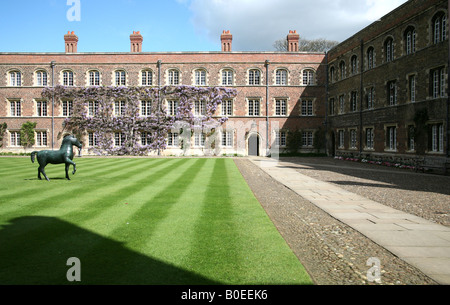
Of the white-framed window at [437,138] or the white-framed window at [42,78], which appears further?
the white-framed window at [42,78]

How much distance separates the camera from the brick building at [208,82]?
3294 centimetres

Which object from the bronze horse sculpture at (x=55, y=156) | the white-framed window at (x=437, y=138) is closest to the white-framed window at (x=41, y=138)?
the bronze horse sculpture at (x=55, y=156)

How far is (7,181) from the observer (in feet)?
37.9

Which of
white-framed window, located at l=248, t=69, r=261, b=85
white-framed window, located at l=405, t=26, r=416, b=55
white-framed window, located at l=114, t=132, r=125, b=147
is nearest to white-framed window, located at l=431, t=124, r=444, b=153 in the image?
white-framed window, located at l=405, t=26, r=416, b=55

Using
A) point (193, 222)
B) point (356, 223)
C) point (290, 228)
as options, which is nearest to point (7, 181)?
point (193, 222)

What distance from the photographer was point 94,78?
110 feet

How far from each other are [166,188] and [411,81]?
712 inches

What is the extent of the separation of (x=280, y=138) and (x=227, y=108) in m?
6.42

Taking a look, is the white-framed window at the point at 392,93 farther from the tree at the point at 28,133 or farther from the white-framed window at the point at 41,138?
the tree at the point at 28,133

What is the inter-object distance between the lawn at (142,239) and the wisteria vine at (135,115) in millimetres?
24028

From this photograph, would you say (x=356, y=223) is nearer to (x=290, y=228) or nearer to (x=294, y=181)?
(x=290, y=228)

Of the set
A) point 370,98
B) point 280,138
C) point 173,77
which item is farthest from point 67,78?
point 370,98

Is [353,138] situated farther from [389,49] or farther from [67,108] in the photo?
[67,108]

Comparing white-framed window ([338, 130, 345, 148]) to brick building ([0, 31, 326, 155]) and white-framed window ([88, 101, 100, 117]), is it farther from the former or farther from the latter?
white-framed window ([88, 101, 100, 117])
